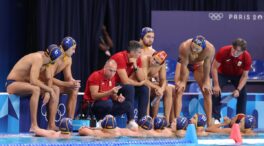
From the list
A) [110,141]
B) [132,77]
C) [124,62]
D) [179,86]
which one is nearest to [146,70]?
[132,77]

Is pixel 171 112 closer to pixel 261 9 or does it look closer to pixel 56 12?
pixel 56 12

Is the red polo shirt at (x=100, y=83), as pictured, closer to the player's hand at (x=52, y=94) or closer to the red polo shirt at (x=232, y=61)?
the player's hand at (x=52, y=94)

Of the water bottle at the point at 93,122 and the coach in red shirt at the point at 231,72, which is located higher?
the coach in red shirt at the point at 231,72

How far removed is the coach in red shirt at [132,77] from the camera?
8.49m

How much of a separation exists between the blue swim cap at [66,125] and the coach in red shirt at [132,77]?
1.02m

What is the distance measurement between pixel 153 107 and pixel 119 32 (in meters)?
3.04

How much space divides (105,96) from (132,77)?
610 mm

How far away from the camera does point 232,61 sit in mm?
9289

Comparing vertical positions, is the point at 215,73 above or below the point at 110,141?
above

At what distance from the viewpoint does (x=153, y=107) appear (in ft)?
29.6

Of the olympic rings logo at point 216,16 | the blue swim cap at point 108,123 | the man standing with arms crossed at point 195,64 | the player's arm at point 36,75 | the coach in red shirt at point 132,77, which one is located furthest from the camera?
the olympic rings logo at point 216,16

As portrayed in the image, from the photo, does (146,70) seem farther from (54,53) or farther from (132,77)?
(54,53)

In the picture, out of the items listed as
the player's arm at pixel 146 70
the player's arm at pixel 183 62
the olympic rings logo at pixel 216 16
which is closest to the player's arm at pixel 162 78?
the player's arm at pixel 146 70

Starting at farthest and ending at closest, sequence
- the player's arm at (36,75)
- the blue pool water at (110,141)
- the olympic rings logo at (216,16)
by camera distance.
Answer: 1. the olympic rings logo at (216,16)
2. the player's arm at (36,75)
3. the blue pool water at (110,141)
